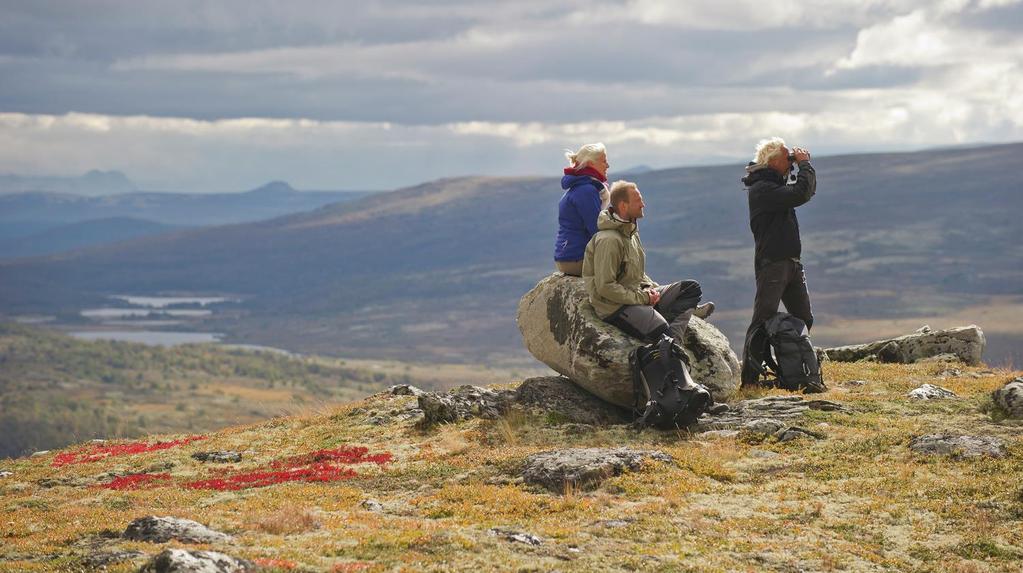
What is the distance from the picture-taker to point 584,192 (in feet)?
70.5

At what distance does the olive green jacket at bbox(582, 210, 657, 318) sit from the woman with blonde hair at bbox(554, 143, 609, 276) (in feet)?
3.43

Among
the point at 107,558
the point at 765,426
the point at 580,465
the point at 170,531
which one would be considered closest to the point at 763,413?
the point at 765,426

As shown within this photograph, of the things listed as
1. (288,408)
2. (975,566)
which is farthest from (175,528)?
(288,408)

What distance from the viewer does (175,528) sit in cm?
1302

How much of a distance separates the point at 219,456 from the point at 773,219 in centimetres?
1261

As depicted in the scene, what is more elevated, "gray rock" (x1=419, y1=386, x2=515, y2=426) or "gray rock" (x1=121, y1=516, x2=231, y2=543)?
"gray rock" (x1=121, y1=516, x2=231, y2=543)

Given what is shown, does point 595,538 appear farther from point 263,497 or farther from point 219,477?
point 219,477

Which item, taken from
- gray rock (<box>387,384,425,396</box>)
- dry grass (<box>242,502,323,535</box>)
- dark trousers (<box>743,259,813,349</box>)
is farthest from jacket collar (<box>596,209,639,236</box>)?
gray rock (<box>387,384,425,396</box>)

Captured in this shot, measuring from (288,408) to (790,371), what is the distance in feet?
45.3

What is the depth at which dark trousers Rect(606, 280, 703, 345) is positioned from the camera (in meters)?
20.4

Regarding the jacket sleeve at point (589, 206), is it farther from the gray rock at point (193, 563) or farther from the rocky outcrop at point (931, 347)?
the gray rock at point (193, 563)

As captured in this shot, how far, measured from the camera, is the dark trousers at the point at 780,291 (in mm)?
22422

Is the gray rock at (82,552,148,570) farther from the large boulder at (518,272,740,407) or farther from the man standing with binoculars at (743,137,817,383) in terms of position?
the man standing with binoculars at (743,137,817,383)

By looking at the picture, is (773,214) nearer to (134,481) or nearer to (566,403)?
(566,403)
